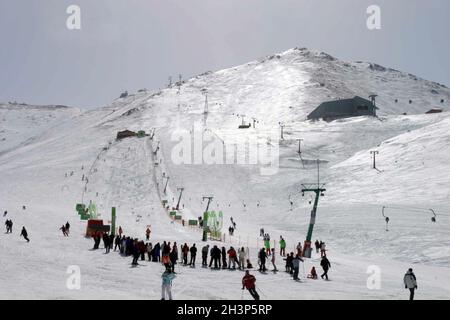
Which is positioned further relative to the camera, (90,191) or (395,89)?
(395,89)

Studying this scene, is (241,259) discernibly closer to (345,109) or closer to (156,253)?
(156,253)

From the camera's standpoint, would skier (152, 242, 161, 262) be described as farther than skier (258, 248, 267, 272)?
Yes

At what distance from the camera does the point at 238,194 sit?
201 feet

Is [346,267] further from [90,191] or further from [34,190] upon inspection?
[34,190]

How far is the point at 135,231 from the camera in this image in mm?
35469

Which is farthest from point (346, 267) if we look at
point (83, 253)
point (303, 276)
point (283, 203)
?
point (283, 203)

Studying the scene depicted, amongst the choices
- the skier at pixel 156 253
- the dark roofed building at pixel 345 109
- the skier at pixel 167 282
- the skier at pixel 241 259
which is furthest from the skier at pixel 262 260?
the dark roofed building at pixel 345 109

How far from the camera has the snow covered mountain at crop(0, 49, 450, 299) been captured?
18312 mm

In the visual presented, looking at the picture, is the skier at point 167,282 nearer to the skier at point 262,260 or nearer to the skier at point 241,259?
the skier at point 262,260

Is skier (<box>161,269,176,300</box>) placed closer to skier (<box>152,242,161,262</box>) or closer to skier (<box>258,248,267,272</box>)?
skier (<box>258,248,267,272</box>)

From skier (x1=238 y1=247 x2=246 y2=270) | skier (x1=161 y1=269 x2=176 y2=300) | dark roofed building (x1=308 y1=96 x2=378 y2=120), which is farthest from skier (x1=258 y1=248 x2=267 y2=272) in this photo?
dark roofed building (x1=308 y1=96 x2=378 y2=120)

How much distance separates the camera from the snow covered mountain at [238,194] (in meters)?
18.3

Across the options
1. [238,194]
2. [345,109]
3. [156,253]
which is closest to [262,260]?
[156,253]

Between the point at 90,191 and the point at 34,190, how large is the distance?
8.07m
